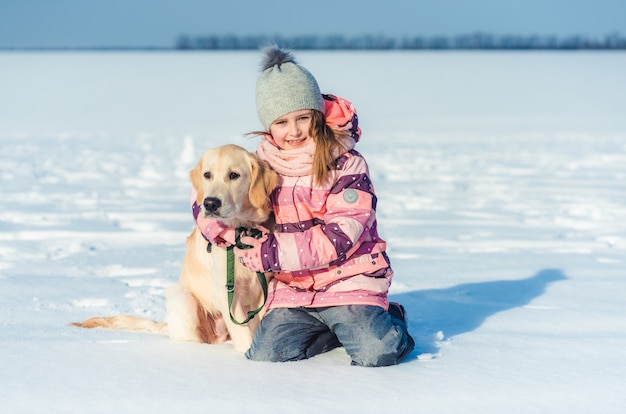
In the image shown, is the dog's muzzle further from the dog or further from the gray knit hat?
the gray knit hat

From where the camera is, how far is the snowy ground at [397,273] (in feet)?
8.79

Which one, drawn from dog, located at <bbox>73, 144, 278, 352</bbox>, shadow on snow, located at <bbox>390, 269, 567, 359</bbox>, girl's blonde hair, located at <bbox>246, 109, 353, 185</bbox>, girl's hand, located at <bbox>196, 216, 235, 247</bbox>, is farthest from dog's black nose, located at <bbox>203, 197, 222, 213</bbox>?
shadow on snow, located at <bbox>390, 269, 567, 359</bbox>

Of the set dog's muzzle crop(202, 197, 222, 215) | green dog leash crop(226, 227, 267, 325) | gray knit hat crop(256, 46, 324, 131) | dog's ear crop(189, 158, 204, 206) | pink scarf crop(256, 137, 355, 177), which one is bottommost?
A: green dog leash crop(226, 227, 267, 325)

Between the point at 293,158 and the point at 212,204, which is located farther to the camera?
the point at 293,158

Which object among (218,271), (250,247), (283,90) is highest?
(283,90)

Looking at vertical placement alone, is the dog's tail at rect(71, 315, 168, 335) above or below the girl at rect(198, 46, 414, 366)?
below

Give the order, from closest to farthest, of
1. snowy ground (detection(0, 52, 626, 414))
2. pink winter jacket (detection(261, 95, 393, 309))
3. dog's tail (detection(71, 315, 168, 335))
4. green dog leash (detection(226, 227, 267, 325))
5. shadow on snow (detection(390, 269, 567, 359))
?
1. snowy ground (detection(0, 52, 626, 414))
2. pink winter jacket (detection(261, 95, 393, 309))
3. green dog leash (detection(226, 227, 267, 325))
4. dog's tail (detection(71, 315, 168, 335))
5. shadow on snow (detection(390, 269, 567, 359))

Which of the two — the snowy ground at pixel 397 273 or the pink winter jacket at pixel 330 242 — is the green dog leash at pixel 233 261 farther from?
the snowy ground at pixel 397 273

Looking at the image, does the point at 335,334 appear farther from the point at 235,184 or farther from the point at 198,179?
the point at 198,179

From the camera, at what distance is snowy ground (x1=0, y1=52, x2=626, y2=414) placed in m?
2.68

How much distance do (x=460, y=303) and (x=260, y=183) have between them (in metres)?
1.55

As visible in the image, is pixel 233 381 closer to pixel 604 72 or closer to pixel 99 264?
pixel 99 264

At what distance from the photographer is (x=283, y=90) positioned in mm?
3189

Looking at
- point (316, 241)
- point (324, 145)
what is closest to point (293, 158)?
point (324, 145)
